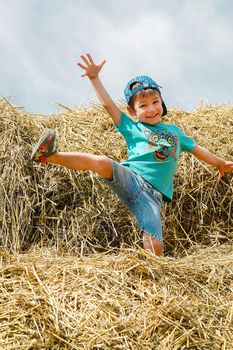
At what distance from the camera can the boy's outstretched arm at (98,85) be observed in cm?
340

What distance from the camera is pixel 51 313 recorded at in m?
2.12

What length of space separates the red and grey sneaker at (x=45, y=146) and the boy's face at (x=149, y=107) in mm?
796

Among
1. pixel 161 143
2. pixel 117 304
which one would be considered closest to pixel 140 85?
pixel 161 143

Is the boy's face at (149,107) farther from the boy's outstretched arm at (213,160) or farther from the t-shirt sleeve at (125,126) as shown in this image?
the boy's outstretched arm at (213,160)

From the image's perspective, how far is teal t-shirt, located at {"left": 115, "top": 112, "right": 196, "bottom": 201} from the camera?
131 inches

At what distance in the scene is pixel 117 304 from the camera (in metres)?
2.15

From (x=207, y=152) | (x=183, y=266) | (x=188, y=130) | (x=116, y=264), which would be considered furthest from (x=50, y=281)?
(x=188, y=130)

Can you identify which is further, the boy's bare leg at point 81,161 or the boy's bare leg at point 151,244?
the boy's bare leg at point 151,244

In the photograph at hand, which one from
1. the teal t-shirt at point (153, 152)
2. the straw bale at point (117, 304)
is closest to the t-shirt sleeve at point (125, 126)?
the teal t-shirt at point (153, 152)

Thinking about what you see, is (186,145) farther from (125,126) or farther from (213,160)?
(125,126)

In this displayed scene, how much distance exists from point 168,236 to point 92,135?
37.4 inches

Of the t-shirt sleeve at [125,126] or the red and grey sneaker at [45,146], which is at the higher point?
the t-shirt sleeve at [125,126]

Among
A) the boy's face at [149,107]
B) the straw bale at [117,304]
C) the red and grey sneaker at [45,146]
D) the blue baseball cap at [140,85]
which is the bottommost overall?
the straw bale at [117,304]

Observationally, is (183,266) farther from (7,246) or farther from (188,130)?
(188,130)
